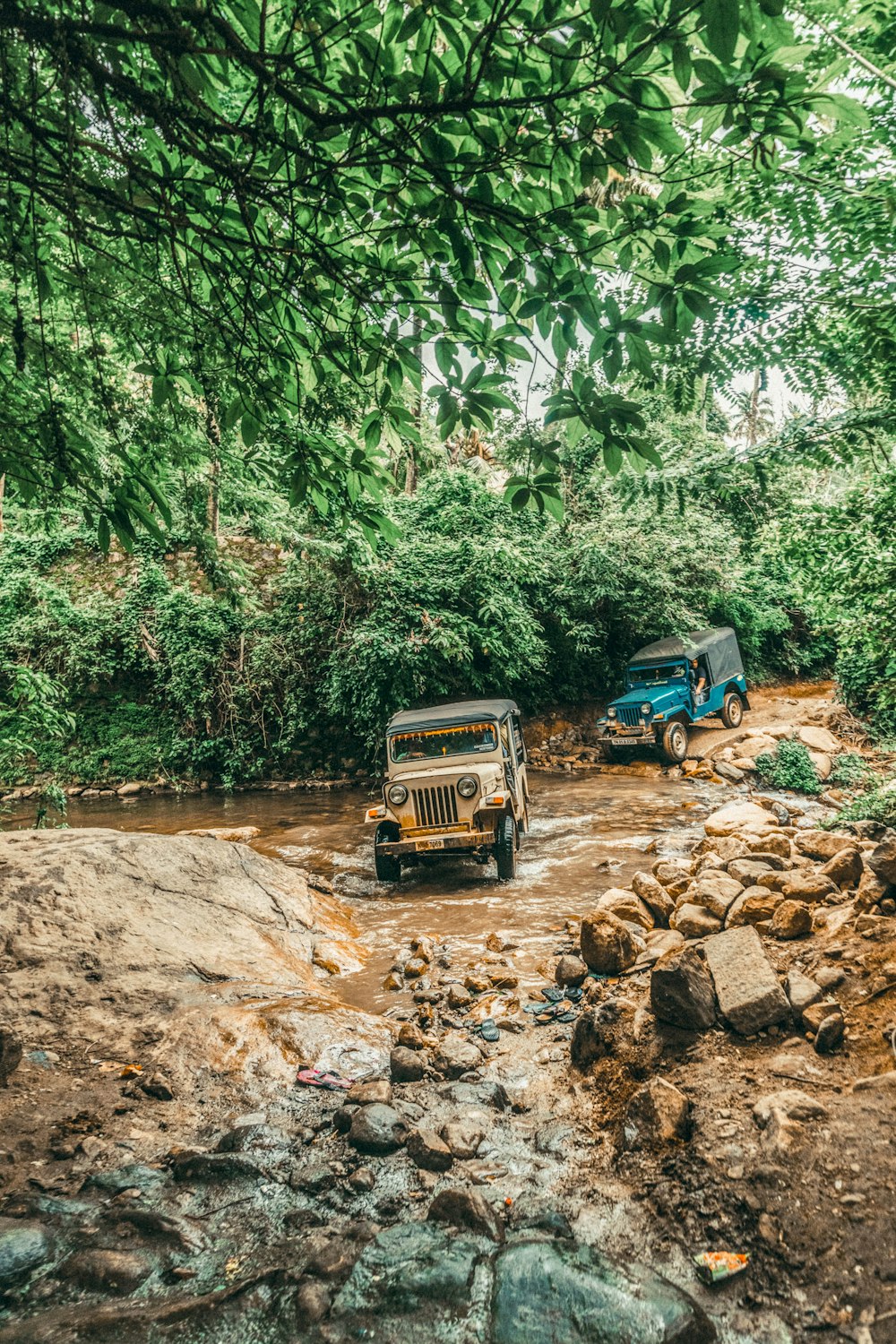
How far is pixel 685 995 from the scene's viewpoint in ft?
10.4

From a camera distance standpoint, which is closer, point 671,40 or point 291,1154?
point 671,40

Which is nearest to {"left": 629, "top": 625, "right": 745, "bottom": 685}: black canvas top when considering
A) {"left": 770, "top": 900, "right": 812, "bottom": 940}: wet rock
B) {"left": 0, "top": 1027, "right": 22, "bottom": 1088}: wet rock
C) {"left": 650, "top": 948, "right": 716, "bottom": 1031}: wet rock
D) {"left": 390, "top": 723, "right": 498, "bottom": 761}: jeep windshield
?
{"left": 390, "top": 723, "right": 498, "bottom": 761}: jeep windshield

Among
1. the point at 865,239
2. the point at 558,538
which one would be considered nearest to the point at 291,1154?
the point at 865,239

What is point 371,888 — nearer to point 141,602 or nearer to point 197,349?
point 197,349

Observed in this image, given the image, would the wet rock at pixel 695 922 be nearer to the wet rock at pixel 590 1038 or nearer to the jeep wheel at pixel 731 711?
the wet rock at pixel 590 1038

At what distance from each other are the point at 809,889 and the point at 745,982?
4.57ft

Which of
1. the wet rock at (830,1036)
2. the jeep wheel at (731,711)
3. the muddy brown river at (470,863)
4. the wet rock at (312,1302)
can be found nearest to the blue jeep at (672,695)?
the jeep wheel at (731,711)

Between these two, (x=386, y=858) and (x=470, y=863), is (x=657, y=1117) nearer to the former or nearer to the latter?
Result: (x=386, y=858)

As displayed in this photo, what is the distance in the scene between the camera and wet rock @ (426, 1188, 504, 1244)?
2365 millimetres

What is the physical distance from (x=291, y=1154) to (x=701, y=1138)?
1.64m

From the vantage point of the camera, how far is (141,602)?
16.9 meters

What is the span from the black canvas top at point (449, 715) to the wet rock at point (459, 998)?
402 centimetres

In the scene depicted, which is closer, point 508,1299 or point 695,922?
point 508,1299

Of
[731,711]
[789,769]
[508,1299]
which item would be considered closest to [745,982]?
[508,1299]
